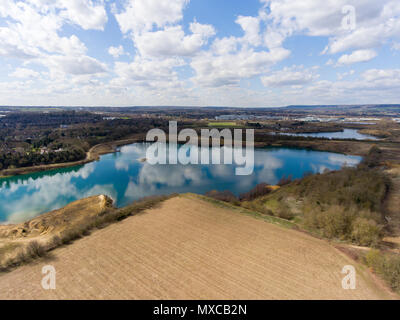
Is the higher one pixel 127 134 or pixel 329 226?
pixel 127 134

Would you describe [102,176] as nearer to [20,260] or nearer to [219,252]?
[20,260]

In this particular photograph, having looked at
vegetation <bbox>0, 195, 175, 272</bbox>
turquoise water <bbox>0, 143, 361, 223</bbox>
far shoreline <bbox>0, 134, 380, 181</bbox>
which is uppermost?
far shoreline <bbox>0, 134, 380, 181</bbox>

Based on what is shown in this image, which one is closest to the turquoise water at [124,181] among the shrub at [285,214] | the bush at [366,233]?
the shrub at [285,214]

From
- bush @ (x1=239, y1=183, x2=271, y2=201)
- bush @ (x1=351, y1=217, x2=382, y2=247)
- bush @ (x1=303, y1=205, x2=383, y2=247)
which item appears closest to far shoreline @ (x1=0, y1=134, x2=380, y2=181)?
bush @ (x1=239, y1=183, x2=271, y2=201)

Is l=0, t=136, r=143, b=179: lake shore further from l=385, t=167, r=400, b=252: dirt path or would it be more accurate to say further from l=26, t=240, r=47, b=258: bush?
l=385, t=167, r=400, b=252: dirt path

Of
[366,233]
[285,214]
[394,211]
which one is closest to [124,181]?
[285,214]
